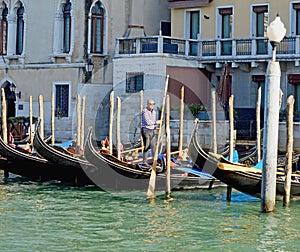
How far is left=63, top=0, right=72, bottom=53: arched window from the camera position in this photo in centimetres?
1708

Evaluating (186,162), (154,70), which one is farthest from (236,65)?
(186,162)

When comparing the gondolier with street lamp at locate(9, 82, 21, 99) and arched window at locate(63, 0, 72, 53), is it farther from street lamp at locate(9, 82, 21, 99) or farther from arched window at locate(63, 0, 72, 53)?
street lamp at locate(9, 82, 21, 99)

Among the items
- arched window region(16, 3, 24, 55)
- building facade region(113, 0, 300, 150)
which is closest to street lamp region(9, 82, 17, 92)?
arched window region(16, 3, 24, 55)

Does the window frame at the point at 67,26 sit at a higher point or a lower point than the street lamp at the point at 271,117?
higher

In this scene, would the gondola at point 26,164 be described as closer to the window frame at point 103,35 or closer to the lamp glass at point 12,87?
the window frame at point 103,35

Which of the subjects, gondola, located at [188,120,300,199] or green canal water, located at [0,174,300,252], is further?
gondola, located at [188,120,300,199]

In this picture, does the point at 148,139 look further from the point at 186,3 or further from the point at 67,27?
the point at 67,27

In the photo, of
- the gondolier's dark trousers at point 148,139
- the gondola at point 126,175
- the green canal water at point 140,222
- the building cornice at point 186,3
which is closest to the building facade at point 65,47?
the building cornice at point 186,3

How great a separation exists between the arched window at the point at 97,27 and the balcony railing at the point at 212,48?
72 cm

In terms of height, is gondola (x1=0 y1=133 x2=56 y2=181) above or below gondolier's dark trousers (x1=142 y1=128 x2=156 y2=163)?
below

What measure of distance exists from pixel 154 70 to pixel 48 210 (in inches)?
276

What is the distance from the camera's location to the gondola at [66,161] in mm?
11141

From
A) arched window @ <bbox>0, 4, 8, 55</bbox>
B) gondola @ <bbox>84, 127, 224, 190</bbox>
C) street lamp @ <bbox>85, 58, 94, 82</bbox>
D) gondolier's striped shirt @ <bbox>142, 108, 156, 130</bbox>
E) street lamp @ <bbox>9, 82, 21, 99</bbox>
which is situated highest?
arched window @ <bbox>0, 4, 8, 55</bbox>

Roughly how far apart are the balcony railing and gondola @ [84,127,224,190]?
526 cm
